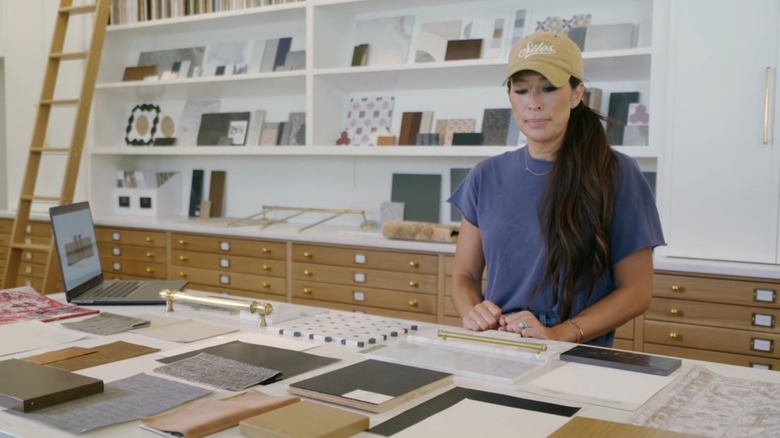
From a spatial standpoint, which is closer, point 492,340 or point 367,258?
point 492,340

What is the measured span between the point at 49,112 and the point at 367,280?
2520 mm

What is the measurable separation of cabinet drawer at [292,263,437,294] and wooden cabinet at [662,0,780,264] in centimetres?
114

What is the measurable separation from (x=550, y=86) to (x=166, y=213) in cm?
379

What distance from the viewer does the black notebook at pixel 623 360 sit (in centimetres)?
141

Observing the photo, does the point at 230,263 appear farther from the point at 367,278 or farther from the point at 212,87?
the point at 212,87

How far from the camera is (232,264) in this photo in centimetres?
430

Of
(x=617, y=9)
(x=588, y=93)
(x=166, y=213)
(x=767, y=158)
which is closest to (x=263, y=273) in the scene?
(x=166, y=213)

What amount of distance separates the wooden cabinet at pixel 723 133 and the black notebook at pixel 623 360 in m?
1.82

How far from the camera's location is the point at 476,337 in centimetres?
160

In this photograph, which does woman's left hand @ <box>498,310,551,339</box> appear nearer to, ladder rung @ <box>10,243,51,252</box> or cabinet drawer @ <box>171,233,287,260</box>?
cabinet drawer @ <box>171,233,287,260</box>

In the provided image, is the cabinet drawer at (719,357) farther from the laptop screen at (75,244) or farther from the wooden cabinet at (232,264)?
the laptop screen at (75,244)

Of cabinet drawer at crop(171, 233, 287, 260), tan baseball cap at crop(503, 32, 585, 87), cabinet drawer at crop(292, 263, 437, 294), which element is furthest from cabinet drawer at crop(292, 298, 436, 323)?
tan baseball cap at crop(503, 32, 585, 87)

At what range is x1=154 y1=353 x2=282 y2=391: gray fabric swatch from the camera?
133 centimetres

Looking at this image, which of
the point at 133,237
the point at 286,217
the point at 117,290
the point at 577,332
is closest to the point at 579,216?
the point at 577,332
